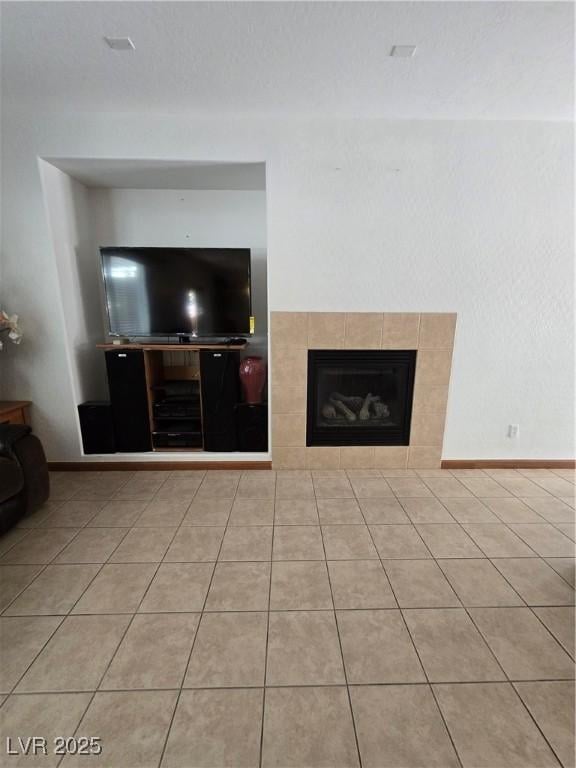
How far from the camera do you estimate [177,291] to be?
99.0 inches

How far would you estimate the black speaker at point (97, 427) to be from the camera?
2557 millimetres

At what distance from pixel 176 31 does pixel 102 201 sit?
1648 mm

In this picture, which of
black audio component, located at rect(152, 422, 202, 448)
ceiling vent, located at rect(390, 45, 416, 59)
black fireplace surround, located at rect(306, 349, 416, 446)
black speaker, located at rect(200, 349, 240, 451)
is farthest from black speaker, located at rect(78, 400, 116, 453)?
ceiling vent, located at rect(390, 45, 416, 59)

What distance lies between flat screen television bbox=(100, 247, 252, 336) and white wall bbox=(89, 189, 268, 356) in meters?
0.37

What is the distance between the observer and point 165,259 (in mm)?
2469

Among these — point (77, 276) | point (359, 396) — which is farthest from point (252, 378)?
point (77, 276)

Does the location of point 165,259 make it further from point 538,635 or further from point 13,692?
point 538,635

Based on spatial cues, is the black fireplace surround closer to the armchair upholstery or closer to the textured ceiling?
the textured ceiling

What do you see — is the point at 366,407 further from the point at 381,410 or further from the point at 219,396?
the point at 219,396

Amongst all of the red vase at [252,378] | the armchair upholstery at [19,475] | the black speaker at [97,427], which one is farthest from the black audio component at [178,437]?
the armchair upholstery at [19,475]

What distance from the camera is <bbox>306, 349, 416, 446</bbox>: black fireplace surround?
99.9 inches

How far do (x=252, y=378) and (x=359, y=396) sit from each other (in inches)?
36.6

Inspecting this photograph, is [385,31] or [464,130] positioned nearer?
[385,31]

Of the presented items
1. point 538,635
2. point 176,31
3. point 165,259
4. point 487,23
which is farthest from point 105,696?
point 487,23
